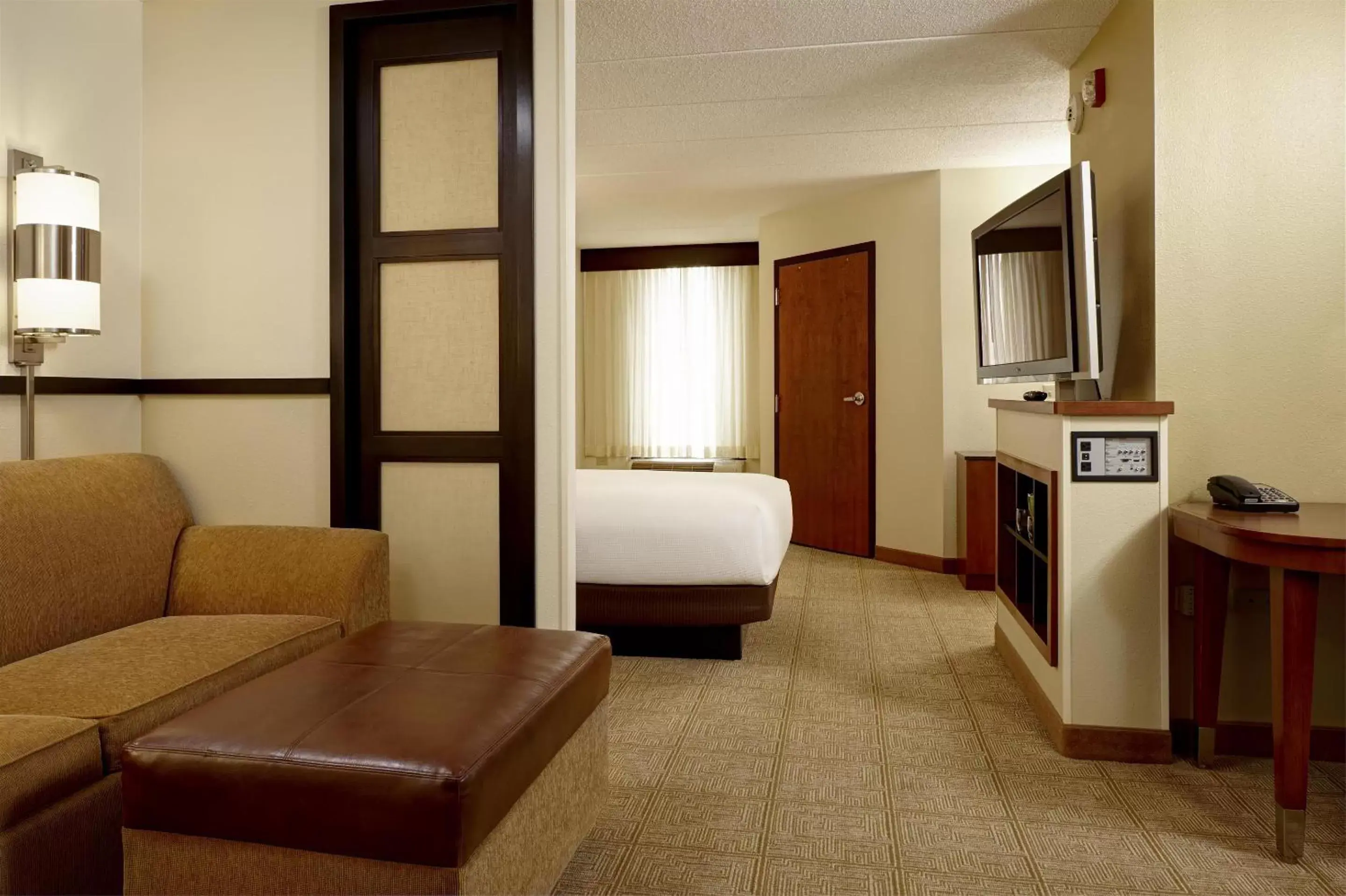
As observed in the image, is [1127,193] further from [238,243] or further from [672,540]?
[238,243]

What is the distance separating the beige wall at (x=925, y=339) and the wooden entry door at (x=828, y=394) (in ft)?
0.34

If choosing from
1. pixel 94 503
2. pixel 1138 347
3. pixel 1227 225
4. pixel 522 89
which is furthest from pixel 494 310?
pixel 1227 225

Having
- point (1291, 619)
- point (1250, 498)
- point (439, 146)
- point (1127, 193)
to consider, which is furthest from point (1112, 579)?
point (439, 146)

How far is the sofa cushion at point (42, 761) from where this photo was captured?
1.33m

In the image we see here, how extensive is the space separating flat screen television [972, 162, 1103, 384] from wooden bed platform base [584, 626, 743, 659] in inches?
58.7

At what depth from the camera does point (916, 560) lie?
5438 millimetres

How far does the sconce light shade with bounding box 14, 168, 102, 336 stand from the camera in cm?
221

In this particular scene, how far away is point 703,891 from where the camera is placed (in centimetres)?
179

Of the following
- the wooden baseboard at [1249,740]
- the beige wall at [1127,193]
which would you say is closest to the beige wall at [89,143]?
the beige wall at [1127,193]

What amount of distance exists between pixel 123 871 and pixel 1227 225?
120 inches

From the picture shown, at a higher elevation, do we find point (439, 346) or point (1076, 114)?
point (1076, 114)

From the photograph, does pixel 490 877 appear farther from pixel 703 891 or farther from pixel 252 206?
pixel 252 206

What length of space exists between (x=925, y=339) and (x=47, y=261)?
4468mm

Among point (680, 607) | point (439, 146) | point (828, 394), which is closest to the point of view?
point (439, 146)
